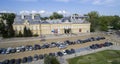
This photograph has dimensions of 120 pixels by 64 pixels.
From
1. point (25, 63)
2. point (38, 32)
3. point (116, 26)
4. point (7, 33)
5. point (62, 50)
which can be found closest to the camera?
point (25, 63)

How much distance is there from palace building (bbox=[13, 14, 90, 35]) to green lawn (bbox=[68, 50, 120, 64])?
92.7 feet

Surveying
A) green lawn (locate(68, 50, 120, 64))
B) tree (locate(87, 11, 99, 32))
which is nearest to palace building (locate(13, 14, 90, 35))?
tree (locate(87, 11, 99, 32))

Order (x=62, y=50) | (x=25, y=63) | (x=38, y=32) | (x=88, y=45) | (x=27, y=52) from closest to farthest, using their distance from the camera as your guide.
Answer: (x=25, y=63)
(x=27, y=52)
(x=62, y=50)
(x=88, y=45)
(x=38, y=32)

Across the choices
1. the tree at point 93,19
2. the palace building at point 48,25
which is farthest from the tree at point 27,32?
the tree at point 93,19

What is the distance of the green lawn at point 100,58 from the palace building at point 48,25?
1113 inches

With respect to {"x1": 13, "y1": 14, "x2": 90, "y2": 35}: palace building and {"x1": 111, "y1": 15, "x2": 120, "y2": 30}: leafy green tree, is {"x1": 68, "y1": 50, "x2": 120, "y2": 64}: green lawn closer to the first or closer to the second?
{"x1": 13, "y1": 14, "x2": 90, "y2": 35}: palace building

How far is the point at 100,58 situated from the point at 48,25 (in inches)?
1349

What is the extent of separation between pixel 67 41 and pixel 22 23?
22.0 meters

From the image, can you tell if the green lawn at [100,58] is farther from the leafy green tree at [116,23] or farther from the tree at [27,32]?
the leafy green tree at [116,23]

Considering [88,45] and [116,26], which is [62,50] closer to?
[88,45]

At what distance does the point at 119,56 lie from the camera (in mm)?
57094

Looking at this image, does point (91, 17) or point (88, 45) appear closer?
point (88, 45)

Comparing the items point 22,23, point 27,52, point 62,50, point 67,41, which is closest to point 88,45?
point 67,41

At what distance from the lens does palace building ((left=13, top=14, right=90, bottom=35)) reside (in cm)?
7950
